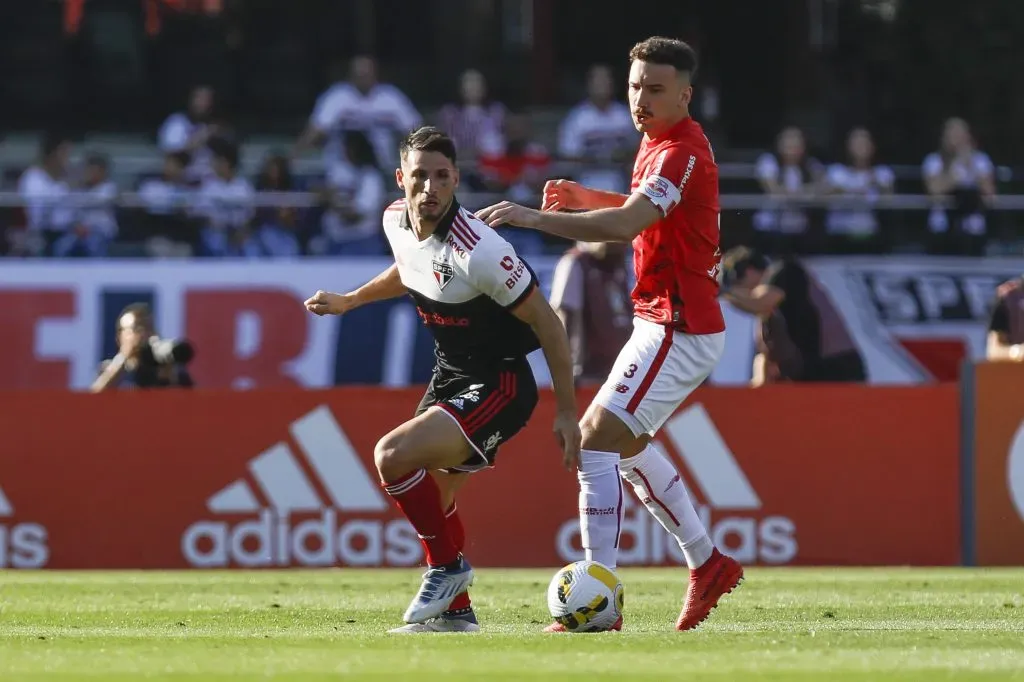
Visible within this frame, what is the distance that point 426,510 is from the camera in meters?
8.07

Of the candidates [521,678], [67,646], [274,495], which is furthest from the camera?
[274,495]

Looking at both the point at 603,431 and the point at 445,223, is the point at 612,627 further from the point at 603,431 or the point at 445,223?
the point at 445,223

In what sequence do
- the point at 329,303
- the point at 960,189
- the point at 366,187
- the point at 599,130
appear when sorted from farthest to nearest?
the point at 599,130 → the point at 960,189 → the point at 366,187 → the point at 329,303

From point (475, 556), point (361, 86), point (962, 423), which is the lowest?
point (475, 556)

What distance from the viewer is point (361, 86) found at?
59.7 feet

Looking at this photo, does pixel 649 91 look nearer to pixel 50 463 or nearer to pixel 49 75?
pixel 50 463

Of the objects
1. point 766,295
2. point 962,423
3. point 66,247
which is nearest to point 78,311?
point 66,247

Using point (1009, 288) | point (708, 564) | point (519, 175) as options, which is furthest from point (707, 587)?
point (519, 175)

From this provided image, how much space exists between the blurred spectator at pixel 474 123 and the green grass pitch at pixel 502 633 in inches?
268

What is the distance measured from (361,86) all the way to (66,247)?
3.20m

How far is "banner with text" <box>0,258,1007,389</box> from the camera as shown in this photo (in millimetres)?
16719

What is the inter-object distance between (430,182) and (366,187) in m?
9.48

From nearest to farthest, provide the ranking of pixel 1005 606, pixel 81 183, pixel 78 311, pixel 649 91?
pixel 649 91, pixel 1005 606, pixel 78 311, pixel 81 183

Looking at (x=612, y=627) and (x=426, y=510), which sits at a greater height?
(x=426, y=510)
